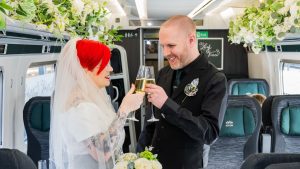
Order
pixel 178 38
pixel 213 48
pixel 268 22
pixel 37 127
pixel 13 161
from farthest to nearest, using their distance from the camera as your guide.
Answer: pixel 213 48 < pixel 37 127 < pixel 268 22 < pixel 178 38 < pixel 13 161

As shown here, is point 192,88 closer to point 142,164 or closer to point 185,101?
point 185,101

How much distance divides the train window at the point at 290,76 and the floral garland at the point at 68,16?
288 cm

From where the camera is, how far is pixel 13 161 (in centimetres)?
188

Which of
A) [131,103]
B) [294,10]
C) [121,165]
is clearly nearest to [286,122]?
[294,10]

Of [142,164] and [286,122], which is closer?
[142,164]

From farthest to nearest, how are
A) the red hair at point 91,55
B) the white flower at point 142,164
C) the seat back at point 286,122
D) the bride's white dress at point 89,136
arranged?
the seat back at point 286,122 < the red hair at point 91,55 < the bride's white dress at point 89,136 < the white flower at point 142,164

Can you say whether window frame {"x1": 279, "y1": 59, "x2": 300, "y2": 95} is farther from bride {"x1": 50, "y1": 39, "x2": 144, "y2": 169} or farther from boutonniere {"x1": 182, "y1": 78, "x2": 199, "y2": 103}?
bride {"x1": 50, "y1": 39, "x2": 144, "y2": 169}

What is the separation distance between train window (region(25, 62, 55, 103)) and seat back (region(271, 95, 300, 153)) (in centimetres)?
255

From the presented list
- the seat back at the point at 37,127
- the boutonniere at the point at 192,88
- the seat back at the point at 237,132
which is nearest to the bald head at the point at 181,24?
the boutonniere at the point at 192,88

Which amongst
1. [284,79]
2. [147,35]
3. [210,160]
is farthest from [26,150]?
[147,35]

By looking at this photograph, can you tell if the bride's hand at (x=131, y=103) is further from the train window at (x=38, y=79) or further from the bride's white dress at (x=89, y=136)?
the train window at (x=38, y=79)

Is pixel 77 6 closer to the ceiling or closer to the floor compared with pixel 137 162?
closer to the ceiling

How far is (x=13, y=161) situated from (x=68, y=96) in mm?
554

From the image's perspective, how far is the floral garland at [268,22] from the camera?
140 inches
